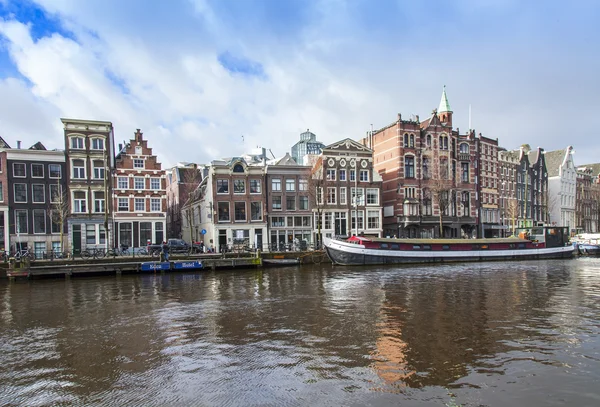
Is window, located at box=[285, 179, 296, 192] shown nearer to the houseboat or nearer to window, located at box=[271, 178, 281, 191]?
window, located at box=[271, 178, 281, 191]

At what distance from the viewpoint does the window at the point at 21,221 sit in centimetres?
4981

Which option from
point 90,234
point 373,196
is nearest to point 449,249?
point 373,196

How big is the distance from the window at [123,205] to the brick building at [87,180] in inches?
41.2

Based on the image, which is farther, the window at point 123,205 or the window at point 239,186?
the window at point 239,186

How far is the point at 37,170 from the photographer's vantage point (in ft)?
167

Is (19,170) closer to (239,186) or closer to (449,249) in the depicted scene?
(239,186)

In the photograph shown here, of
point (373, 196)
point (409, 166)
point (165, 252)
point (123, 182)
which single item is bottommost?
point (165, 252)

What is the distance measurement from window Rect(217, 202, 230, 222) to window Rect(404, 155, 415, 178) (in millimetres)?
30078

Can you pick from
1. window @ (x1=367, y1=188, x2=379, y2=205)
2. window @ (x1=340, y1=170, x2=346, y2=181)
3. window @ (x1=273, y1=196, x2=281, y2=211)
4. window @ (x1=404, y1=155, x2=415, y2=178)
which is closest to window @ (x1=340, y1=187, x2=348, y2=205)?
window @ (x1=340, y1=170, x2=346, y2=181)

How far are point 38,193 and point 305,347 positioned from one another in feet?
157

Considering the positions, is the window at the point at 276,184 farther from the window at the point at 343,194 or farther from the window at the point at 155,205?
the window at the point at 155,205

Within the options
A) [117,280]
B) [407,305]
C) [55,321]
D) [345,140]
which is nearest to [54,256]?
[117,280]

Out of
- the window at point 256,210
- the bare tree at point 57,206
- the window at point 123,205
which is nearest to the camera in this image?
the bare tree at point 57,206

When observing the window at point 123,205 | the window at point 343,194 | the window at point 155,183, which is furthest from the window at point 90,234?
the window at point 343,194
